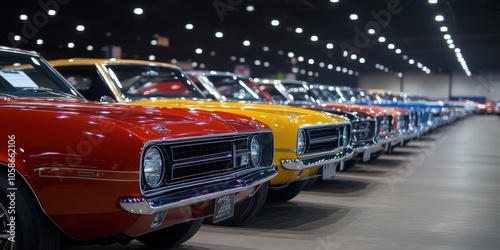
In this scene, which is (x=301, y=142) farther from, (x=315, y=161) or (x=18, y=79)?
(x=18, y=79)

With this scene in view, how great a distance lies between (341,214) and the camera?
23.0ft

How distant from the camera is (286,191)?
7512 mm

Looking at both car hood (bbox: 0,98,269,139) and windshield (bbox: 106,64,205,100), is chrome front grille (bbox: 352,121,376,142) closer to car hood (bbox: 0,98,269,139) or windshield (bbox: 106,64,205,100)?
windshield (bbox: 106,64,205,100)

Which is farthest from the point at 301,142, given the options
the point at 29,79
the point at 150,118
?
the point at 150,118

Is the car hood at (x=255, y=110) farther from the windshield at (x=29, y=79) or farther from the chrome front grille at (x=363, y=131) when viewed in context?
the chrome front grille at (x=363, y=131)

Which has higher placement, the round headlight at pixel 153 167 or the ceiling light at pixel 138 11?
the ceiling light at pixel 138 11

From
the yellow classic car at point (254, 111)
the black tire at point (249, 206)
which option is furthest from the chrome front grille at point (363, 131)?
the black tire at point (249, 206)

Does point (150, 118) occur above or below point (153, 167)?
above

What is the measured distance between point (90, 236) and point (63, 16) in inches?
898

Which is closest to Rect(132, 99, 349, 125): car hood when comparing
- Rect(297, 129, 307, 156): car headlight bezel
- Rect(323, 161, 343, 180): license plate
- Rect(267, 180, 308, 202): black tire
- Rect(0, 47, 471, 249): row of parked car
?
Rect(297, 129, 307, 156): car headlight bezel

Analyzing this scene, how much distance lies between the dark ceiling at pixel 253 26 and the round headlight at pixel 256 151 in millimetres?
11000

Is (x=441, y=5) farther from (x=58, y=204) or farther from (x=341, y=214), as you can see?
(x=58, y=204)

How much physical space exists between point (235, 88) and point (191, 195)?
628cm

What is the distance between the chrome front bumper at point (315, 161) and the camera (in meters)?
6.46
